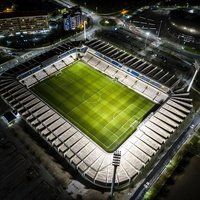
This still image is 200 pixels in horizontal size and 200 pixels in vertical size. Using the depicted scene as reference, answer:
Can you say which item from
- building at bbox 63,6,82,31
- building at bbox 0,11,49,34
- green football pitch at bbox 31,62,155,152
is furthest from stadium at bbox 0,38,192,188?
building at bbox 0,11,49,34

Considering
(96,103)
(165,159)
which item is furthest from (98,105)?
(165,159)

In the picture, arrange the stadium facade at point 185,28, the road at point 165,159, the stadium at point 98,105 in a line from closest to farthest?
1. the road at point 165,159
2. the stadium at point 98,105
3. the stadium facade at point 185,28

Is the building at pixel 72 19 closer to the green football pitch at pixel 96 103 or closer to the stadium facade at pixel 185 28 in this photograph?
the green football pitch at pixel 96 103

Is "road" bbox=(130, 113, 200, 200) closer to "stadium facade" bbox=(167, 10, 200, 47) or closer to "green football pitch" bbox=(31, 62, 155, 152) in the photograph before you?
"green football pitch" bbox=(31, 62, 155, 152)

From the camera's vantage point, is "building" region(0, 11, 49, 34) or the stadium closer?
the stadium

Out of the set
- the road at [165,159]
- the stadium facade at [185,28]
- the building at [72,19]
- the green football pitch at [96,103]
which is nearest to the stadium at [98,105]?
the green football pitch at [96,103]
